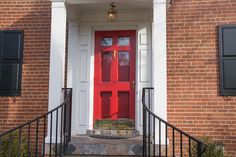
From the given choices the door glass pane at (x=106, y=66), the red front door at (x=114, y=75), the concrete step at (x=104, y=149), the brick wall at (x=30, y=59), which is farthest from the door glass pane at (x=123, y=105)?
the brick wall at (x=30, y=59)

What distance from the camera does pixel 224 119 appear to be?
5195 mm

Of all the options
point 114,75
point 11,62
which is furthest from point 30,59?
point 114,75

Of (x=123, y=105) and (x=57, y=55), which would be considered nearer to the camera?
(x=57, y=55)

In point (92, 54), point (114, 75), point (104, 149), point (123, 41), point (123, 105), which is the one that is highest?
point (123, 41)

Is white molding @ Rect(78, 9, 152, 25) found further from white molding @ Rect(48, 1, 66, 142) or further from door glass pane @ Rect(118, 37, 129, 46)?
white molding @ Rect(48, 1, 66, 142)

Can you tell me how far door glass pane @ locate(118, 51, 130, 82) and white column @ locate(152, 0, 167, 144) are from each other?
47.3 inches

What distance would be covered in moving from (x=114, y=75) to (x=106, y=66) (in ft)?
0.83

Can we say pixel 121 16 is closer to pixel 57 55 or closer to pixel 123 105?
pixel 57 55

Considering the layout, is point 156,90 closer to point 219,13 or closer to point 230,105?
point 230,105

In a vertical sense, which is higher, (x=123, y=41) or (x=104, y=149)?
(x=123, y=41)

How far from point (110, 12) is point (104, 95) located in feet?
5.35

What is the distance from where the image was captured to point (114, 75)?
5.81 metres

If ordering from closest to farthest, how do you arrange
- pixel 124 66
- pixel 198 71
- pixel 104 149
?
pixel 104 149 → pixel 198 71 → pixel 124 66

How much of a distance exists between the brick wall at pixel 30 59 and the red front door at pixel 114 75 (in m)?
1.01
